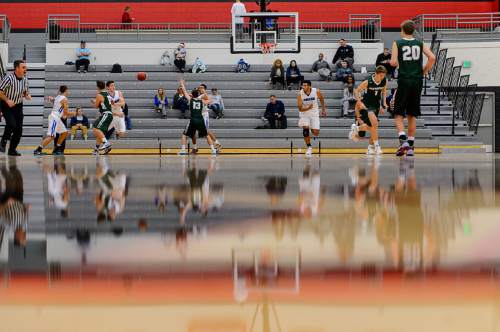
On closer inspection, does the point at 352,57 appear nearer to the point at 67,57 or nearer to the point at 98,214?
the point at 67,57

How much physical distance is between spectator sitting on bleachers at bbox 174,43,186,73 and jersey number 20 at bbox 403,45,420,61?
682 inches

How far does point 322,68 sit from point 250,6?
20.5ft

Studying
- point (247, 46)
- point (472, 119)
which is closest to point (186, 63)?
point (247, 46)

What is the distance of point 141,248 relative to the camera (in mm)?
2533

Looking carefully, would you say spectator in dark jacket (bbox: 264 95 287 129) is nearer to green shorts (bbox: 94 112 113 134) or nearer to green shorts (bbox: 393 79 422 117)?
green shorts (bbox: 94 112 113 134)

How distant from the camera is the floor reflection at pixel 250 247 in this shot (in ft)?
6.12

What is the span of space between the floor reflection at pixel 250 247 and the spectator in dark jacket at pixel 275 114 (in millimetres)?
20751

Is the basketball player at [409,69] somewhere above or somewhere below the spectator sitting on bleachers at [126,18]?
below

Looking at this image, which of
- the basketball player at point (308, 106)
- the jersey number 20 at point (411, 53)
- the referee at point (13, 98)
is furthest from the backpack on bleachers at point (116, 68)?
the jersey number 20 at point (411, 53)

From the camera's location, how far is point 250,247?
254 cm

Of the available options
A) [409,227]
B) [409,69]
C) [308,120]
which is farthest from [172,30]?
[409,227]

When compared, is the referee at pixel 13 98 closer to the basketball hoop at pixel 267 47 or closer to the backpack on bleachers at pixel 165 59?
the basketball hoop at pixel 267 47

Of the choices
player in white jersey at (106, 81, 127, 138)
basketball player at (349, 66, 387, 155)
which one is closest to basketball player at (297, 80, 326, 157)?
basketball player at (349, 66, 387, 155)

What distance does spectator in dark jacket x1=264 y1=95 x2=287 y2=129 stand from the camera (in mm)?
25531
